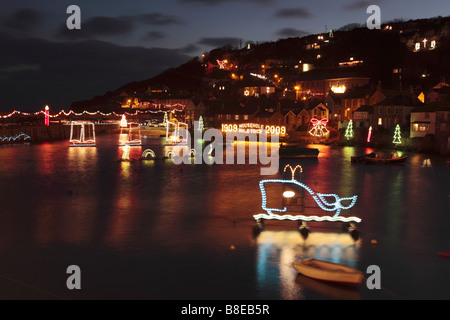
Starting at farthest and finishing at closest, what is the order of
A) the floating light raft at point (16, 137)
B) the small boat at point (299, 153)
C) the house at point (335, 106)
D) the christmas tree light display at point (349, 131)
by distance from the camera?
the house at point (335, 106), the floating light raft at point (16, 137), the christmas tree light display at point (349, 131), the small boat at point (299, 153)

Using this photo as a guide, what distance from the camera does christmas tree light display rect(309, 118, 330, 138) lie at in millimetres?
68000

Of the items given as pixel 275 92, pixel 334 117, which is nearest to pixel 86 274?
pixel 334 117

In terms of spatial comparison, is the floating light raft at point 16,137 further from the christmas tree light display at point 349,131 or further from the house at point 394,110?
the house at point 394,110

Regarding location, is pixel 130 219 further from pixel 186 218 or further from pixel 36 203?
pixel 36 203

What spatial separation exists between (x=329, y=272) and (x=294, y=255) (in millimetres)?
2483

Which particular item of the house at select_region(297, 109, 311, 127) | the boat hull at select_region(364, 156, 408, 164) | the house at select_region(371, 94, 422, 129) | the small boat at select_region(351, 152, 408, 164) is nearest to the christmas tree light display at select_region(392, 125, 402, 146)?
the house at select_region(371, 94, 422, 129)

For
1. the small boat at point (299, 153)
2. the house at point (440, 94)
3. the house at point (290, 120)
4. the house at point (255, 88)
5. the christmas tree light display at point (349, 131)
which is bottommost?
the small boat at point (299, 153)

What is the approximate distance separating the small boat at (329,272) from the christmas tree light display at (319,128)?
2193 inches

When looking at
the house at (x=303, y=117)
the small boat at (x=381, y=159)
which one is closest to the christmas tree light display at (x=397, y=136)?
the small boat at (x=381, y=159)

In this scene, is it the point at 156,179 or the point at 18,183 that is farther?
the point at 156,179

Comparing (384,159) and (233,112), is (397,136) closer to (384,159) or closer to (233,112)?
(384,159)

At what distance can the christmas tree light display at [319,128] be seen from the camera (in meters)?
68.0
